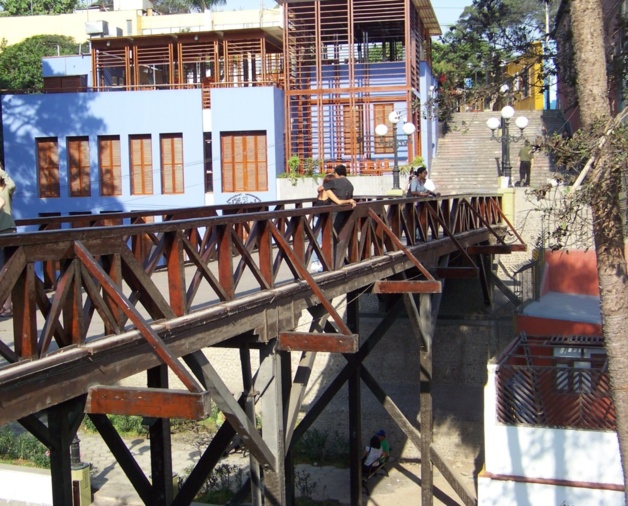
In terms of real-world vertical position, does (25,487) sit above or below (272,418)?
below

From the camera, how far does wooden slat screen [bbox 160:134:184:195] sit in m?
26.5

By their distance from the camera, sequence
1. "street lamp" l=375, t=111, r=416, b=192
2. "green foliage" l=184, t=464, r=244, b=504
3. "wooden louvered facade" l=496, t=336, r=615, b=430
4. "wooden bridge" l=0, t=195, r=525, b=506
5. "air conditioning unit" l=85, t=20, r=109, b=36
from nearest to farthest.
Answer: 1. "wooden bridge" l=0, t=195, r=525, b=506
2. "wooden louvered facade" l=496, t=336, r=615, b=430
3. "green foliage" l=184, t=464, r=244, b=504
4. "street lamp" l=375, t=111, r=416, b=192
5. "air conditioning unit" l=85, t=20, r=109, b=36

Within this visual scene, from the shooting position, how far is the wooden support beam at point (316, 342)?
804 cm

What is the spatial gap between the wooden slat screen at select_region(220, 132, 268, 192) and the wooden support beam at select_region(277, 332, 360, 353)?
59.8ft

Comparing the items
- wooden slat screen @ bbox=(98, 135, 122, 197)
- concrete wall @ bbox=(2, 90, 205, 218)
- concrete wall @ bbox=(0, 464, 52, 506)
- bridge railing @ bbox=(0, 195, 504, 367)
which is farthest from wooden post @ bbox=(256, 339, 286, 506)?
wooden slat screen @ bbox=(98, 135, 122, 197)

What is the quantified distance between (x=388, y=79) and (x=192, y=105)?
5.53 metres

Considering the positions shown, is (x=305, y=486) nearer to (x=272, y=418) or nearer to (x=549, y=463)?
(x=549, y=463)

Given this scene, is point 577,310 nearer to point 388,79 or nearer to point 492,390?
point 492,390

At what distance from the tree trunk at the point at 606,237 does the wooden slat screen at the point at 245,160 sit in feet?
59.2

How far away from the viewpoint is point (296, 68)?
27.3 m

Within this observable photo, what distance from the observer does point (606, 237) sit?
8.23 m

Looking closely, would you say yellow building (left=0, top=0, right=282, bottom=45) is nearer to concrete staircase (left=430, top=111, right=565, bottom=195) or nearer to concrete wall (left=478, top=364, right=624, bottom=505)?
concrete staircase (left=430, top=111, right=565, bottom=195)

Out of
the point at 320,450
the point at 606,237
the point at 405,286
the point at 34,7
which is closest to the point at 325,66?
the point at 320,450

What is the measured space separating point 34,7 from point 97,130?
3361 cm
